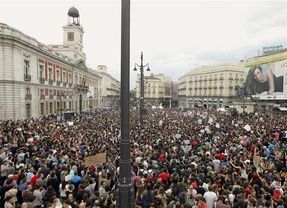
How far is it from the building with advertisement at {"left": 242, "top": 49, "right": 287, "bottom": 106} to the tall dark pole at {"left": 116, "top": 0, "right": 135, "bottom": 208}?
61679mm

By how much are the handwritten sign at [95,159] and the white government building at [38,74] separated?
2426cm

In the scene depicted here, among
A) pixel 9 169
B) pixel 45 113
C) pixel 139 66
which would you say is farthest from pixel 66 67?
pixel 9 169

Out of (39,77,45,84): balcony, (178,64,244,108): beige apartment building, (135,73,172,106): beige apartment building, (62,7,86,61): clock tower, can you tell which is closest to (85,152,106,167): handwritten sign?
(39,77,45,84): balcony

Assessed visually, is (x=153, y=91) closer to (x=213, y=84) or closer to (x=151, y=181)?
(x=213, y=84)

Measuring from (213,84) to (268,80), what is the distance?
42.2m

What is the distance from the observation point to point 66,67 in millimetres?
58156

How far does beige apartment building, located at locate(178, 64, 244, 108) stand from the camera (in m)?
103

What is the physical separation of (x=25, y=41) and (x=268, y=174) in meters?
34.4

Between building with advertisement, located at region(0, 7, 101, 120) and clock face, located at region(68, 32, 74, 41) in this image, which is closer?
building with advertisement, located at region(0, 7, 101, 120)

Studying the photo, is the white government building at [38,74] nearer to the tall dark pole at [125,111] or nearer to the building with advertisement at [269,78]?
the tall dark pole at [125,111]

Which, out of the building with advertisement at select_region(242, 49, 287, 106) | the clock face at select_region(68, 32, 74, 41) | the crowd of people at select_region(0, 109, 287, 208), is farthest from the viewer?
the clock face at select_region(68, 32, 74, 41)

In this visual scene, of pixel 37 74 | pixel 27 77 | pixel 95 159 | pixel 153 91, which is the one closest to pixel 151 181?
pixel 95 159

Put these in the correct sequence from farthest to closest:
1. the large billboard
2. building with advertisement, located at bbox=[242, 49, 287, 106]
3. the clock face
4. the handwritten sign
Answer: the clock face → building with advertisement, located at bbox=[242, 49, 287, 106] → the large billboard → the handwritten sign

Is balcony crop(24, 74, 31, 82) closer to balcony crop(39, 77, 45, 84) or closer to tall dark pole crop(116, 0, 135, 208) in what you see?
balcony crop(39, 77, 45, 84)
